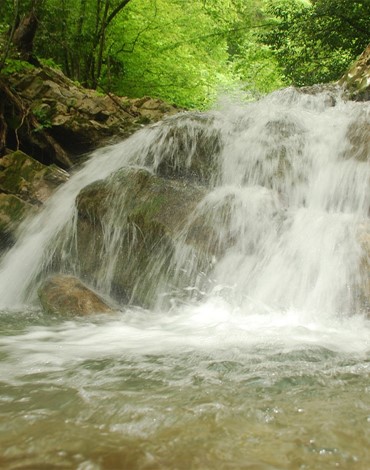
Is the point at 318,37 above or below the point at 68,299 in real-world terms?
above

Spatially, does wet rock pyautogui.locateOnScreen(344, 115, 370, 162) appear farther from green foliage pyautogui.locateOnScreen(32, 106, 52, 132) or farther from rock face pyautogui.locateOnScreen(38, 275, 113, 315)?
green foliage pyautogui.locateOnScreen(32, 106, 52, 132)

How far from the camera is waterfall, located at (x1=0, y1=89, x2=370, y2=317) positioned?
4027mm

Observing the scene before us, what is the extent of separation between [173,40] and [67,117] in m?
4.42

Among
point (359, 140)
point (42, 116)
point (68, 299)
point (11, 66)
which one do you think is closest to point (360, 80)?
point (359, 140)

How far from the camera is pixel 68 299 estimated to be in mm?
3945

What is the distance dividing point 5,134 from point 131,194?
393 cm

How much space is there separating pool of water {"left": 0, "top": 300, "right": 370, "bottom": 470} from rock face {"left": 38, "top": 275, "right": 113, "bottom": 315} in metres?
0.37

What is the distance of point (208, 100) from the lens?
39.6 feet

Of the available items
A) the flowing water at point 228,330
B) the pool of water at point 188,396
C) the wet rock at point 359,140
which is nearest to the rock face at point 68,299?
the flowing water at point 228,330

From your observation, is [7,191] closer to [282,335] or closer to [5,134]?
[5,134]

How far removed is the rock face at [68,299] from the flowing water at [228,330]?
161mm

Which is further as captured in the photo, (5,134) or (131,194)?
(5,134)

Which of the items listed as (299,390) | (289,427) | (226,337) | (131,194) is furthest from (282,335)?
(131,194)

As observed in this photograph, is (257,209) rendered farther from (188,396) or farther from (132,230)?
(188,396)
